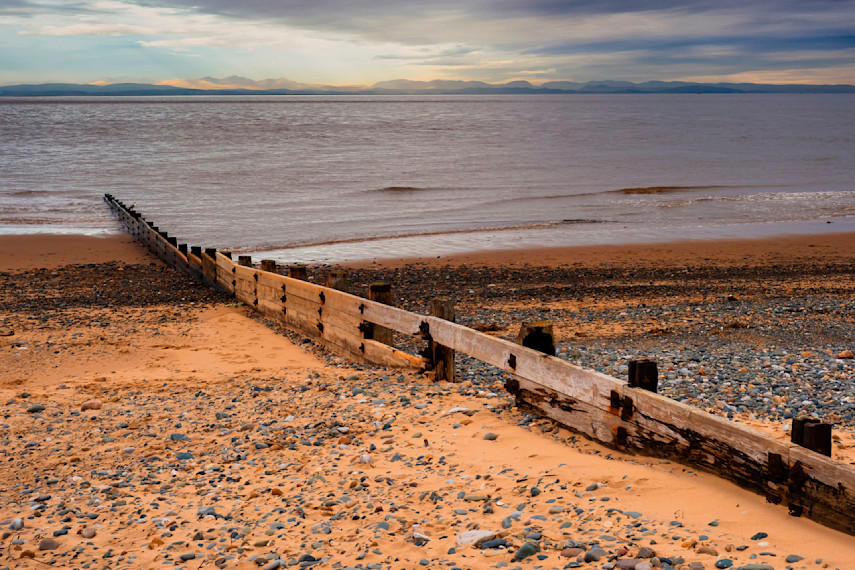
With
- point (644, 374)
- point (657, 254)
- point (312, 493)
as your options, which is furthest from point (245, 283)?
point (657, 254)

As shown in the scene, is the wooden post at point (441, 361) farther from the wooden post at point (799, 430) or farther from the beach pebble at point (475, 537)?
the wooden post at point (799, 430)

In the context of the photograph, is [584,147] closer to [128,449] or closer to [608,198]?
[608,198]

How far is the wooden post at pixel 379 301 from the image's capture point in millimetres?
8156

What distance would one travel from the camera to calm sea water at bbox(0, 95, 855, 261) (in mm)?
22906

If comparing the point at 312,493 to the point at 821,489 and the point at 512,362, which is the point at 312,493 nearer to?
the point at 512,362

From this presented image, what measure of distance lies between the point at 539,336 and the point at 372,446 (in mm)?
1650

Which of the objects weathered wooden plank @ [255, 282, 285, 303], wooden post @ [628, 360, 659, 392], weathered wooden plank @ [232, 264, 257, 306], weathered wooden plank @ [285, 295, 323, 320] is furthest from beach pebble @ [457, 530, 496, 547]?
weathered wooden plank @ [232, 264, 257, 306]

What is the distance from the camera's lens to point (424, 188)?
36.7 m

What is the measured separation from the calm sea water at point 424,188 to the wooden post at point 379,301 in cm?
1008

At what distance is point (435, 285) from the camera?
46.4ft

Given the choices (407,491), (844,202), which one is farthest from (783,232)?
(407,491)

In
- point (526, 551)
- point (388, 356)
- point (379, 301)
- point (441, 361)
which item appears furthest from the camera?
point (379, 301)

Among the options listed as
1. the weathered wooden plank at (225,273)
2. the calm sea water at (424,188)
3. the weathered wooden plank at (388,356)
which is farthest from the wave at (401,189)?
the weathered wooden plank at (388,356)

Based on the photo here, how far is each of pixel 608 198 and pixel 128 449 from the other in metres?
29.0
